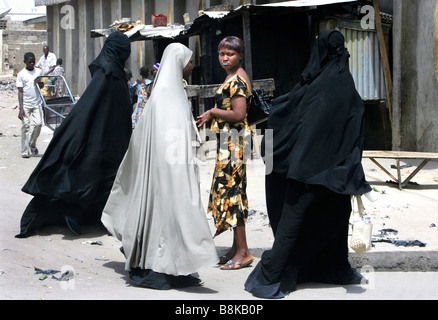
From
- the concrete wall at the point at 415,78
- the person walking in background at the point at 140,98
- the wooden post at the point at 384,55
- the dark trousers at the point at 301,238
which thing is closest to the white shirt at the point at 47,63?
the person walking in background at the point at 140,98

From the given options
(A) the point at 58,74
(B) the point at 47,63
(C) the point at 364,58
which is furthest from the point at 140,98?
(B) the point at 47,63

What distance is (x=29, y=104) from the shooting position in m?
11.2

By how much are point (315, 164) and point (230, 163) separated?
39.5 inches

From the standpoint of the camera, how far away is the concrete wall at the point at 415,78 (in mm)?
10055

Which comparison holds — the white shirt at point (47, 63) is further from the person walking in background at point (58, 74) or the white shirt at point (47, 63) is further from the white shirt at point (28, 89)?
the white shirt at point (28, 89)

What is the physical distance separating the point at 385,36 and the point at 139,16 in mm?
8586

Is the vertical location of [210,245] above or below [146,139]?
below

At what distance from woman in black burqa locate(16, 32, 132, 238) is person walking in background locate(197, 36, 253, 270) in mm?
1240

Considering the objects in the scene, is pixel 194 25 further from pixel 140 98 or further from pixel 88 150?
pixel 88 150

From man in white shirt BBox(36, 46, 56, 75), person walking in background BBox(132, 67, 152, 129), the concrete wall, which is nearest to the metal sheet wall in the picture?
the concrete wall

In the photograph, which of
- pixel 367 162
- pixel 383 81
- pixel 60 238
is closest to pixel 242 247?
pixel 60 238

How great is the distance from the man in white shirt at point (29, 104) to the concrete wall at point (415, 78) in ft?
18.6

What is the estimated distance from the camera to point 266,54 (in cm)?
1178

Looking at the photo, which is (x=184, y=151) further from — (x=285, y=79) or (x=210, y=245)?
(x=285, y=79)
